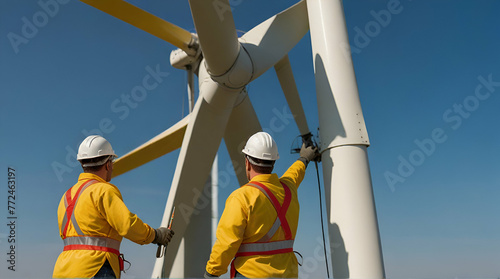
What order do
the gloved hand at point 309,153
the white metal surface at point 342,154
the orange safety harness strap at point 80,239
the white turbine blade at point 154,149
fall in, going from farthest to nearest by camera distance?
the white turbine blade at point 154,149
the gloved hand at point 309,153
the white metal surface at point 342,154
the orange safety harness strap at point 80,239

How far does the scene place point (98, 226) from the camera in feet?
13.6

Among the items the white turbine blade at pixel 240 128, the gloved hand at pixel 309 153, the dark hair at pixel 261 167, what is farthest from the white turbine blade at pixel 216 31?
the white turbine blade at pixel 240 128

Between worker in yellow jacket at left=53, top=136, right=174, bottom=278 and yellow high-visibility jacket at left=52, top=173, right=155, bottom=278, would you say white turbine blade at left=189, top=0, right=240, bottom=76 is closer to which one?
worker in yellow jacket at left=53, top=136, right=174, bottom=278

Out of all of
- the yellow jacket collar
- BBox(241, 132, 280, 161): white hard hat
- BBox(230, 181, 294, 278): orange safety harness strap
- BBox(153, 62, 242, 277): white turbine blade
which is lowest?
BBox(230, 181, 294, 278): orange safety harness strap

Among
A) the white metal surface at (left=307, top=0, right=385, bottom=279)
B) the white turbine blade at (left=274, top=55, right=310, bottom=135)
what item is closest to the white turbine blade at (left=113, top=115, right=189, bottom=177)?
the white turbine blade at (left=274, top=55, right=310, bottom=135)

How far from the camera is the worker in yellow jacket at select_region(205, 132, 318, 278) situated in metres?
3.88

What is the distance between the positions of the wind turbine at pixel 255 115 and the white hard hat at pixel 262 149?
1.53 meters

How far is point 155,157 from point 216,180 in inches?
106

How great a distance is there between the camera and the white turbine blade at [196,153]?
959cm

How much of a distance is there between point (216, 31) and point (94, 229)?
3959 millimetres

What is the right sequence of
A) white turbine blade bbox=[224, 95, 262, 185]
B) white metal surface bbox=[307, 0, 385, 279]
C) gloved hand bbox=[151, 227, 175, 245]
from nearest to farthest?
gloved hand bbox=[151, 227, 175, 245] → white metal surface bbox=[307, 0, 385, 279] → white turbine blade bbox=[224, 95, 262, 185]

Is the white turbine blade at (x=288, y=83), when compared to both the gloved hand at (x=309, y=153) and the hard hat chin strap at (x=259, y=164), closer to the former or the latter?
the gloved hand at (x=309, y=153)

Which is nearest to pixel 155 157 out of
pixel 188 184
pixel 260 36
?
pixel 188 184

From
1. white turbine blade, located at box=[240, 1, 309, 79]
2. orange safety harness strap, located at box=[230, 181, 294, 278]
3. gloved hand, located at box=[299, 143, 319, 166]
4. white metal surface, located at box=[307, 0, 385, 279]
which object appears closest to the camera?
orange safety harness strap, located at box=[230, 181, 294, 278]
